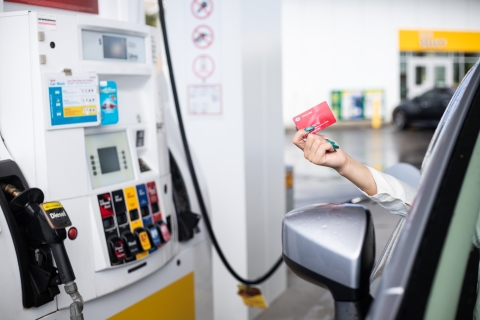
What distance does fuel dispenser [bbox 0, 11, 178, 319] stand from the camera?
2.11 meters

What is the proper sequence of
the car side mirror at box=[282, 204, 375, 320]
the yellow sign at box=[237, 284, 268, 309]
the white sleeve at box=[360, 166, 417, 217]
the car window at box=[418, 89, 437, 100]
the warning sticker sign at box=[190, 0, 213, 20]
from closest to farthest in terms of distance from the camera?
the car side mirror at box=[282, 204, 375, 320]
the white sleeve at box=[360, 166, 417, 217]
the yellow sign at box=[237, 284, 268, 309]
the warning sticker sign at box=[190, 0, 213, 20]
the car window at box=[418, 89, 437, 100]

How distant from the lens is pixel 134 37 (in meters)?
2.75

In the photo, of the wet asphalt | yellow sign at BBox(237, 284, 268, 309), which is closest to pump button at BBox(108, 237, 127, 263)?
yellow sign at BBox(237, 284, 268, 309)

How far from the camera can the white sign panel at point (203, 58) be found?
14.8 ft

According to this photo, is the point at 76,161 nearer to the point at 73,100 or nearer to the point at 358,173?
the point at 73,100

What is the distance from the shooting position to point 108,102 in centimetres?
255

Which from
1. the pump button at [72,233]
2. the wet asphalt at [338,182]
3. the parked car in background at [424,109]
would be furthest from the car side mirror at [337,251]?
the parked car in background at [424,109]

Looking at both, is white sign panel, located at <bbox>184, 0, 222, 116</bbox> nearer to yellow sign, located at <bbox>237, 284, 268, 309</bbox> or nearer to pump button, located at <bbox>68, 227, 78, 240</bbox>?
yellow sign, located at <bbox>237, 284, 268, 309</bbox>

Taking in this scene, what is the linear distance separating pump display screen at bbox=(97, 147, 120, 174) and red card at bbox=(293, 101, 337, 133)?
3.40ft

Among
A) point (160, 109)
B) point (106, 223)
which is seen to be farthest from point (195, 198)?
point (106, 223)

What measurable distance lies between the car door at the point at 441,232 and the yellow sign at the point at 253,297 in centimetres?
260

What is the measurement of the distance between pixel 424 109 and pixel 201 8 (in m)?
17.0

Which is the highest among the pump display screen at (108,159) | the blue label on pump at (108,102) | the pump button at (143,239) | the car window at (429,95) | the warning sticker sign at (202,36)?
the warning sticker sign at (202,36)

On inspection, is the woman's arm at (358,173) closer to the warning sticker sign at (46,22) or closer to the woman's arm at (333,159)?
the woman's arm at (333,159)
